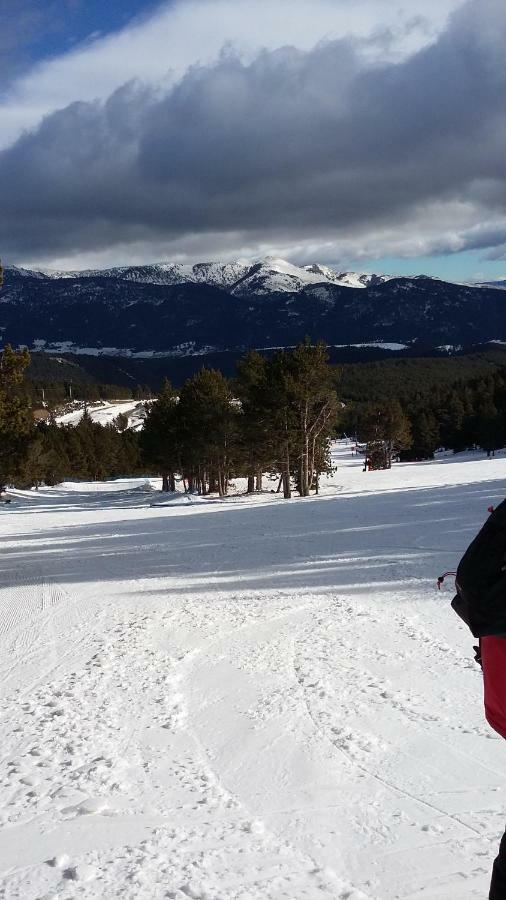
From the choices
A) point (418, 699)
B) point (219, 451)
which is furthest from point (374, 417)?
point (418, 699)

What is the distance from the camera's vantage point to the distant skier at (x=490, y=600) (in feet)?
7.93

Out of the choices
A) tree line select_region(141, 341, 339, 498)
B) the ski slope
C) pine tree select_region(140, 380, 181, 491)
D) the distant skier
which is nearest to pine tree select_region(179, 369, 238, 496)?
tree line select_region(141, 341, 339, 498)

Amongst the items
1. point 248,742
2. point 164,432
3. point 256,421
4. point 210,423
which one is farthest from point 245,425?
point 248,742

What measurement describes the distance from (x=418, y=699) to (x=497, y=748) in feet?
3.60

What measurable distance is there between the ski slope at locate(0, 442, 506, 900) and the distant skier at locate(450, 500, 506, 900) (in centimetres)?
153

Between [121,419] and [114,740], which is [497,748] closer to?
[114,740]

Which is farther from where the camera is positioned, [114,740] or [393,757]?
[114,740]

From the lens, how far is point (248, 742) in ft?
17.2

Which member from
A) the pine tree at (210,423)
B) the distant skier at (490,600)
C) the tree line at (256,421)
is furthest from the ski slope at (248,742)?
the pine tree at (210,423)

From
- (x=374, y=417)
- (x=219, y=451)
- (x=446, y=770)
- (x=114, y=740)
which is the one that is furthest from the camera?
(x=374, y=417)

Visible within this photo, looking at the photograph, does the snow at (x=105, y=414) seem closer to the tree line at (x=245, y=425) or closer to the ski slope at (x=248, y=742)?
the tree line at (x=245, y=425)

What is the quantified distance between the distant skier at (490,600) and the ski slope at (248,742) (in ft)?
5.01

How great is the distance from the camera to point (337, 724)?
5.42 metres

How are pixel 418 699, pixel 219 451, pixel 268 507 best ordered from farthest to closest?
1. pixel 219 451
2. pixel 268 507
3. pixel 418 699
